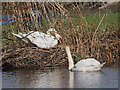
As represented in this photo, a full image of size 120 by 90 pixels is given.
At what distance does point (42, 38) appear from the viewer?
933cm

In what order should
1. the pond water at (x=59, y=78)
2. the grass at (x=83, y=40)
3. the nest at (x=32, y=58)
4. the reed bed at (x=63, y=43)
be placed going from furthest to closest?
the grass at (x=83, y=40) < the reed bed at (x=63, y=43) < the nest at (x=32, y=58) < the pond water at (x=59, y=78)

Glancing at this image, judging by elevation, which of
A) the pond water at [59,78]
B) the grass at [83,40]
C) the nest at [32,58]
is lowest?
the pond water at [59,78]

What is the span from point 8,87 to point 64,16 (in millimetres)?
4104

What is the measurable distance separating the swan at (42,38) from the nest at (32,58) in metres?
0.31

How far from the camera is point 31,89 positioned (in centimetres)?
581

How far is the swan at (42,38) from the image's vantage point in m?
9.07

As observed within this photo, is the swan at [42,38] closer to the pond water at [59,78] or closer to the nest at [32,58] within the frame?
the nest at [32,58]

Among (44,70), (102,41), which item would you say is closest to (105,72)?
(44,70)

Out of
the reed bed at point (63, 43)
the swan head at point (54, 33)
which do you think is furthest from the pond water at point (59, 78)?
the swan head at point (54, 33)

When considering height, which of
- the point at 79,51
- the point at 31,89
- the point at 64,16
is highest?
the point at 64,16

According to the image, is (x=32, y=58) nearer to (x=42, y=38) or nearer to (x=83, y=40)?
(x=42, y=38)

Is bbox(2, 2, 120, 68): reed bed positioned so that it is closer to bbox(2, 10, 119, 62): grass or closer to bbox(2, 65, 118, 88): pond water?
bbox(2, 10, 119, 62): grass

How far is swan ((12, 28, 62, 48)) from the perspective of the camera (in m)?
9.07

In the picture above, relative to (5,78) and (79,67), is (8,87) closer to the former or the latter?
(5,78)
